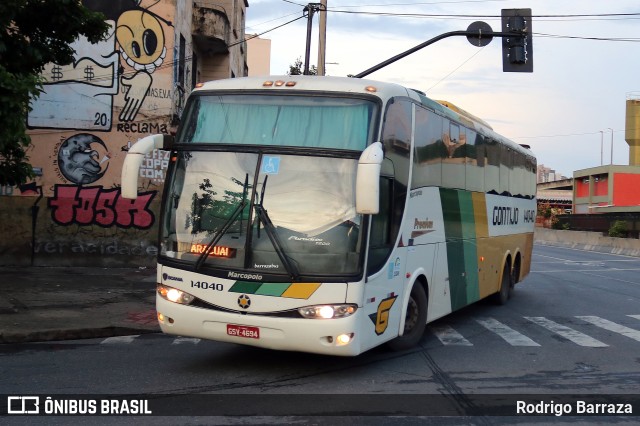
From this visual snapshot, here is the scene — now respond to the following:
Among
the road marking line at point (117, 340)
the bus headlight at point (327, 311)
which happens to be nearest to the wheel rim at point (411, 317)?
the bus headlight at point (327, 311)

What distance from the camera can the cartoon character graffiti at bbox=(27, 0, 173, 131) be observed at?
1894 centimetres

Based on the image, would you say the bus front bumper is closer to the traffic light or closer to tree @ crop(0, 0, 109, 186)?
tree @ crop(0, 0, 109, 186)

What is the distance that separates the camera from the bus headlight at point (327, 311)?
7.18 m

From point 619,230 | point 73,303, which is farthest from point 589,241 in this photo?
point 73,303

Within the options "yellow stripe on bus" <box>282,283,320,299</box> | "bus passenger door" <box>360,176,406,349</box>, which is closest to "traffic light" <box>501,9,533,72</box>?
"bus passenger door" <box>360,176,406,349</box>

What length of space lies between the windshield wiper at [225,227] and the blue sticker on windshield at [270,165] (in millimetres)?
215

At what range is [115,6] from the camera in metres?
19.5

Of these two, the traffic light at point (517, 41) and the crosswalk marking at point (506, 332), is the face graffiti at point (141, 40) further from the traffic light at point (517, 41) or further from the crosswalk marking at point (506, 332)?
the crosswalk marking at point (506, 332)

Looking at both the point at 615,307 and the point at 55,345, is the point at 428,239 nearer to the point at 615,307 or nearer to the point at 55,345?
the point at 55,345

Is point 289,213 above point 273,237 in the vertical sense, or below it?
above

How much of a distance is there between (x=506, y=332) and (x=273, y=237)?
5590 mm

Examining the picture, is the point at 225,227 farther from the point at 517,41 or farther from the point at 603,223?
the point at 603,223

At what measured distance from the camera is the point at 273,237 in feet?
24.1

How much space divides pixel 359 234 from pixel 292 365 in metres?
2.10
